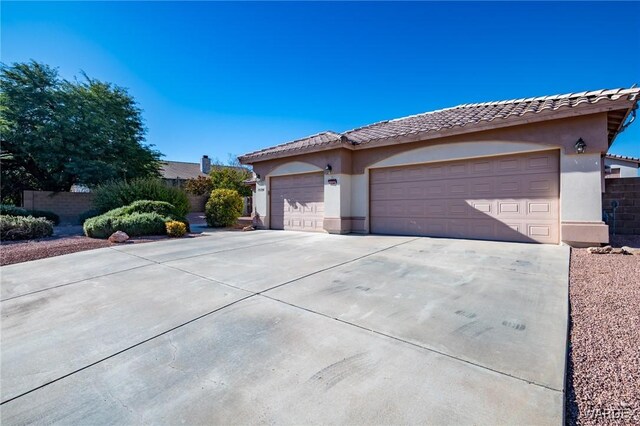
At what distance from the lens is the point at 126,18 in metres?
8.16

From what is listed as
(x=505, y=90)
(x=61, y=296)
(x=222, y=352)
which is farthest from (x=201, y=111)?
(x=222, y=352)

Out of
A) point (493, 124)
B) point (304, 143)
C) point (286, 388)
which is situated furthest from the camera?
point (304, 143)

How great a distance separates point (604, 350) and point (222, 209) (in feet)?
45.2

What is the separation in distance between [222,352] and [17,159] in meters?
22.8

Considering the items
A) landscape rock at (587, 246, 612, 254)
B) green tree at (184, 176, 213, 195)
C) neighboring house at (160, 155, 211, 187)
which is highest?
neighboring house at (160, 155, 211, 187)

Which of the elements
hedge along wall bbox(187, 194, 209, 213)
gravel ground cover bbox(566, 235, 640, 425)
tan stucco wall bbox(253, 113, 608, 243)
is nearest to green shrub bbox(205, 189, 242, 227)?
tan stucco wall bbox(253, 113, 608, 243)

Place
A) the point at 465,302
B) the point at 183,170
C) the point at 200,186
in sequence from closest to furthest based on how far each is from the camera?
1. the point at 465,302
2. the point at 200,186
3. the point at 183,170

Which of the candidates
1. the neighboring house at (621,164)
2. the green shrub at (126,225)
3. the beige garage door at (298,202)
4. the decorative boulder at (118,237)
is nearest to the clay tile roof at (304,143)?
the beige garage door at (298,202)

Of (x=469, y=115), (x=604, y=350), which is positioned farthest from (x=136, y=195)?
(x=604, y=350)

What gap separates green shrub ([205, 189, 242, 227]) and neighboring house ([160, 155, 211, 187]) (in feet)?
59.6

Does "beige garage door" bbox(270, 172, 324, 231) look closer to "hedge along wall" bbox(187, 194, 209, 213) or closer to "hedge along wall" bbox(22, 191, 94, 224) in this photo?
"hedge along wall" bbox(22, 191, 94, 224)

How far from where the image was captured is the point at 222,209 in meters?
13.8

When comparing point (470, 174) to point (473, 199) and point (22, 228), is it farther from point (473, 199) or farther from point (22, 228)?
point (22, 228)

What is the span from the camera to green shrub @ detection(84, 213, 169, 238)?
9.51m
